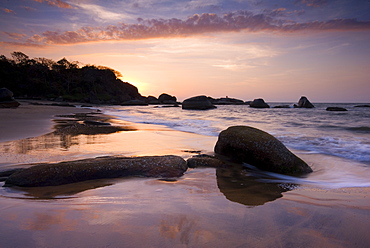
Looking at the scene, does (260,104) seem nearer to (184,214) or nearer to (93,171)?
(93,171)

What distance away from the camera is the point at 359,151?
615cm

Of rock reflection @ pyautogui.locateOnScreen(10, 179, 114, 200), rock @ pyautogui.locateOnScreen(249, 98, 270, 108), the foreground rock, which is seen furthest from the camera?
Result: rock @ pyautogui.locateOnScreen(249, 98, 270, 108)

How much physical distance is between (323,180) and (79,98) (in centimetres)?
6188

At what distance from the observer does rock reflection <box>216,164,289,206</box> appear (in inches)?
103

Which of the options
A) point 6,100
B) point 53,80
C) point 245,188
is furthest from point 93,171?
point 53,80

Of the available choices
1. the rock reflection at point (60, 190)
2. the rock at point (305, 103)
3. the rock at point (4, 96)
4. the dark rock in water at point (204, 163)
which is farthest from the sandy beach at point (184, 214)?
the rock at point (305, 103)

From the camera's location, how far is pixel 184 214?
2.13 meters

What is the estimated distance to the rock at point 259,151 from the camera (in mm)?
4211

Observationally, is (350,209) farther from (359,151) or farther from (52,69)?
(52,69)

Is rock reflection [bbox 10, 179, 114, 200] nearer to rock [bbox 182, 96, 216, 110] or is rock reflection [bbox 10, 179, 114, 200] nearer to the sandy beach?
the sandy beach

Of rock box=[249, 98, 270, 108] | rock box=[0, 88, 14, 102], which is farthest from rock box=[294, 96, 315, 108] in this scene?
rock box=[0, 88, 14, 102]

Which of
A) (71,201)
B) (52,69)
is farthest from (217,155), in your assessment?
(52,69)

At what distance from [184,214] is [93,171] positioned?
1717 mm

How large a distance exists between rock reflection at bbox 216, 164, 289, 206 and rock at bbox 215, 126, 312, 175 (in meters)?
0.55
